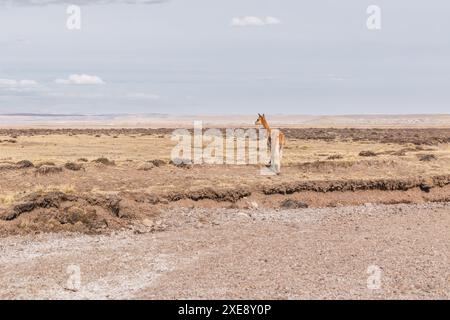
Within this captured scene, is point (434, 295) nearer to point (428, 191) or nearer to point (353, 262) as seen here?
point (353, 262)

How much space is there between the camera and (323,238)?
802 inches

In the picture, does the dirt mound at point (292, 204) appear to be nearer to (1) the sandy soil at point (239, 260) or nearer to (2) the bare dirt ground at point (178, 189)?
(2) the bare dirt ground at point (178, 189)

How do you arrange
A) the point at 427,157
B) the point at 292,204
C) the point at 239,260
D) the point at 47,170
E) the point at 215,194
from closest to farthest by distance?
the point at 239,260, the point at 292,204, the point at 215,194, the point at 47,170, the point at 427,157

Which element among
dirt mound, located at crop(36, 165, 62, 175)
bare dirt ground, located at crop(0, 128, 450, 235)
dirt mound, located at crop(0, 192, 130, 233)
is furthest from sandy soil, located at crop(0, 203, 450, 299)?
dirt mound, located at crop(36, 165, 62, 175)

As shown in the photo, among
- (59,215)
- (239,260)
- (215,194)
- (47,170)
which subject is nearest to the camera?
(239,260)

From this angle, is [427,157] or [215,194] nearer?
[215,194]

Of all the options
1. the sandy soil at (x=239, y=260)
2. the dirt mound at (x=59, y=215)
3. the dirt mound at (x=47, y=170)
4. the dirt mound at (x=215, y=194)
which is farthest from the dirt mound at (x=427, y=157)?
the dirt mound at (x=59, y=215)

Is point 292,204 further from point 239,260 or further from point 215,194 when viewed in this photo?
point 239,260

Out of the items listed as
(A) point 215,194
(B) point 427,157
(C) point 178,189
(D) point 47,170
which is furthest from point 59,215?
(B) point 427,157

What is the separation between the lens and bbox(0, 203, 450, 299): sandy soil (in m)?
14.3

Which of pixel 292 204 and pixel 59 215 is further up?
pixel 59 215

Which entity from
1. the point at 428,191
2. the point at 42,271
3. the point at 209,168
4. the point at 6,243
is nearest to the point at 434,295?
the point at 42,271

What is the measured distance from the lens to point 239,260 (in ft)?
55.6

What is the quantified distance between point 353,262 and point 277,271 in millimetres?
2307
